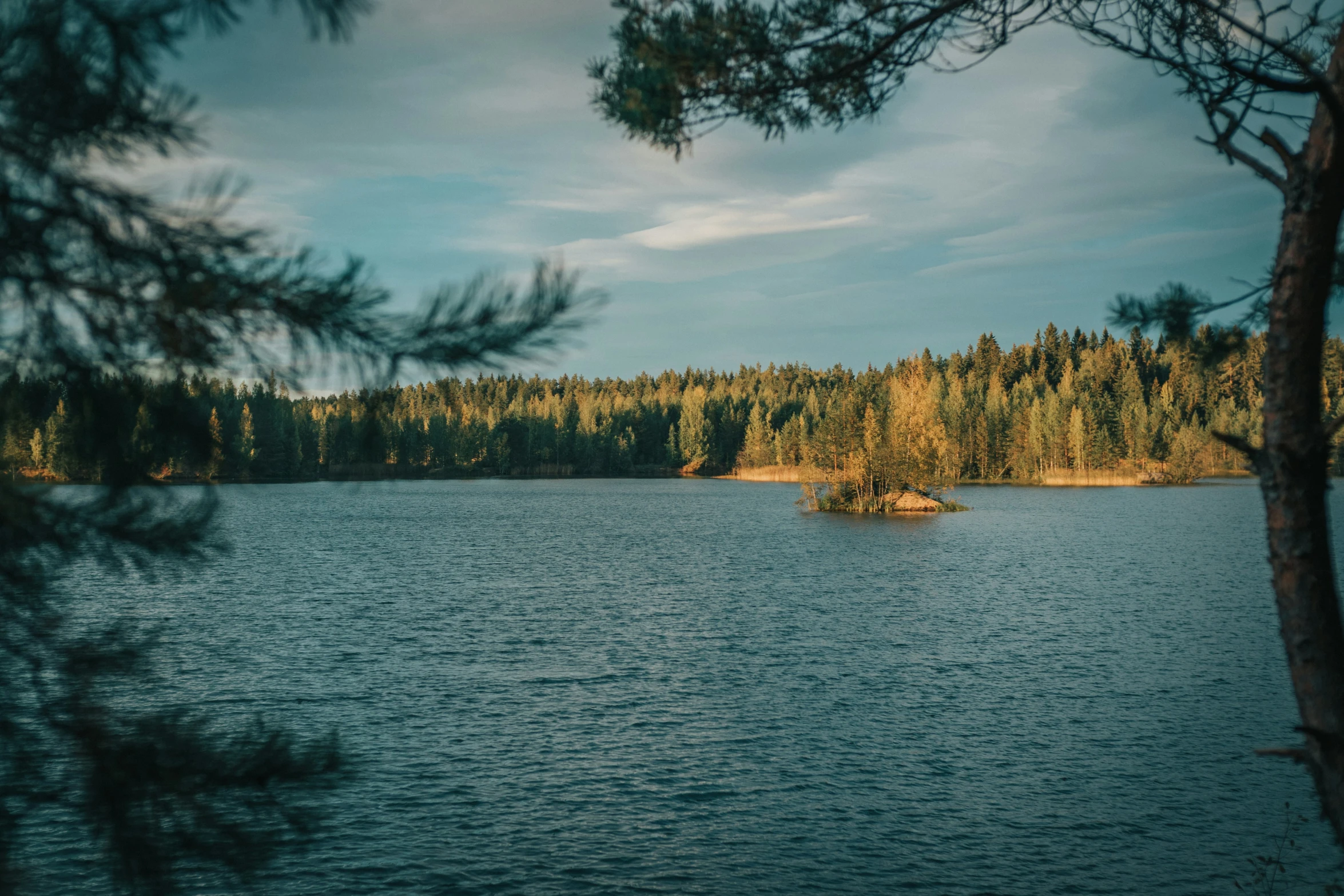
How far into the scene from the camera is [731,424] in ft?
575

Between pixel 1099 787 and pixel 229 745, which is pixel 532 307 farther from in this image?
pixel 1099 787

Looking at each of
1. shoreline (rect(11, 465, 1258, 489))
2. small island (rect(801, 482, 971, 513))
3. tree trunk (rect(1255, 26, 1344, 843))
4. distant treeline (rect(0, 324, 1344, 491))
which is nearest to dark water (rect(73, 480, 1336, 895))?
distant treeline (rect(0, 324, 1344, 491))

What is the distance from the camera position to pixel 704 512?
80.4 m

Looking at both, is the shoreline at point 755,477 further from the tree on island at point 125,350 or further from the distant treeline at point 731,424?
the tree on island at point 125,350

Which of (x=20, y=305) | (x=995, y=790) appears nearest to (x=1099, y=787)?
(x=995, y=790)

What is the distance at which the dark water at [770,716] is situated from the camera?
45.3 ft

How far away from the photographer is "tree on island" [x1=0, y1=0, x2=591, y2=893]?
489 centimetres

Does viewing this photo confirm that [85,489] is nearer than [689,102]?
Yes

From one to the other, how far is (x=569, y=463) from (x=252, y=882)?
6450 inches

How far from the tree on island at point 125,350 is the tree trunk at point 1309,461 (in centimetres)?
478

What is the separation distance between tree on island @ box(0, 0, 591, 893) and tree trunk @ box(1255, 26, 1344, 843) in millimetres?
4780

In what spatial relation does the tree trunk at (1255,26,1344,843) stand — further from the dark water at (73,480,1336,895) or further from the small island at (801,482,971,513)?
the small island at (801,482,971,513)

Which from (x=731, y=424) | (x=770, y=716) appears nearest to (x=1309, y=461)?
Result: (x=770, y=716)

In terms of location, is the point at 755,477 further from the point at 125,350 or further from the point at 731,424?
the point at 125,350
